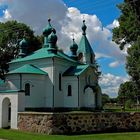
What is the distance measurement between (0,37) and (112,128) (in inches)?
1328

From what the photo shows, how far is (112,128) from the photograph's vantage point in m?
22.4

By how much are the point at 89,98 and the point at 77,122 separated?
19166 mm

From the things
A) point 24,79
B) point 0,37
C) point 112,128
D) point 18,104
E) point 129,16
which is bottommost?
point 112,128

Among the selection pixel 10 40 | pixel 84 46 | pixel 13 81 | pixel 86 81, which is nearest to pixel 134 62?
pixel 86 81

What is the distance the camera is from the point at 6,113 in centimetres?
2650

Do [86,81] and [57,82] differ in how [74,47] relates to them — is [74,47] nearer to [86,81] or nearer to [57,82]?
[86,81]

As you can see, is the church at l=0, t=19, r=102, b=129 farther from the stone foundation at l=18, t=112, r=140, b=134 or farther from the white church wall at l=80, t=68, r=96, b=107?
the stone foundation at l=18, t=112, r=140, b=134

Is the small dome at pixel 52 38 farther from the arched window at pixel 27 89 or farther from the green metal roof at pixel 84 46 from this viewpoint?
the green metal roof at pixel 84 46

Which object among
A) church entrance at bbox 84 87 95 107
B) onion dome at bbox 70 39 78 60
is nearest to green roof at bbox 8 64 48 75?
church entrance at bbox 84 87 95 107

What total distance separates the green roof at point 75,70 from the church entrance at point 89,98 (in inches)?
91.2

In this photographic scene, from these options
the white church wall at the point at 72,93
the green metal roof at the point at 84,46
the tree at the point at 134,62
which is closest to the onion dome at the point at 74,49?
the green metal roof at the point at 84,46

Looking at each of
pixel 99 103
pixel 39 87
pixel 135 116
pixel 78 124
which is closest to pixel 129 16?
pixel 135 116

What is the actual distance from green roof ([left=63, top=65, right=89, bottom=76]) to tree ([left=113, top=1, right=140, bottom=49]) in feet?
37.7

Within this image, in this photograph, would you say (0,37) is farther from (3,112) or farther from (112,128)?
(112,128)
